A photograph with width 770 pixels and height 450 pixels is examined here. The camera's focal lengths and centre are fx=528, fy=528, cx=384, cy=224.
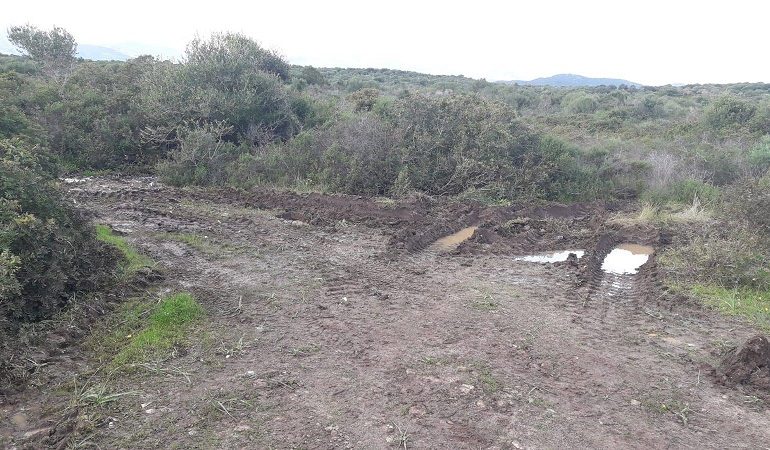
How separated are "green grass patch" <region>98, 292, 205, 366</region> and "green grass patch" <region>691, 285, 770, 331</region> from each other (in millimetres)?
6385

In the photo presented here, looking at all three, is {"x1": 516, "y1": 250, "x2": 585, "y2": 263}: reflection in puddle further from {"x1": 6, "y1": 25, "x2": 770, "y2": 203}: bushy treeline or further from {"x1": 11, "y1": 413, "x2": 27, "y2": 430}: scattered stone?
{"x1": 11, "y1": 413, "x2": 27, "y2": 430}: scattered stone

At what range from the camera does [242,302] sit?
20.9 feet

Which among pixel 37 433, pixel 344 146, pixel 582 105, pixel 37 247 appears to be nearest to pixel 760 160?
pixel 344 146

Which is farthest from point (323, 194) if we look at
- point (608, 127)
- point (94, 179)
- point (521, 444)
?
point (608, 127)

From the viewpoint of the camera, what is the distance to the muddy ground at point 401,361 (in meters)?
4.00

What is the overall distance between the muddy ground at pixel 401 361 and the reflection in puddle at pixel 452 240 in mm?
274

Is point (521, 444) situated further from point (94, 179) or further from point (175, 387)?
point (94, 179)

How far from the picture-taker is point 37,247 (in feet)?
18.1

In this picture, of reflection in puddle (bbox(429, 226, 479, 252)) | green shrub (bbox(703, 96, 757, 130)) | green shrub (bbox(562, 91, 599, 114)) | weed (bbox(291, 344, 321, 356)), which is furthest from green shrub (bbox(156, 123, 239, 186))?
green shrub (bbox(562, 91, 599, 114))

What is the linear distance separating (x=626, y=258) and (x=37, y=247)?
29.3ft

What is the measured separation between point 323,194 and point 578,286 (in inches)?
274

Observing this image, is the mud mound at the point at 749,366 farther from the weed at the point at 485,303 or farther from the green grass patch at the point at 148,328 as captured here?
the green grass patch at the point at 148,328

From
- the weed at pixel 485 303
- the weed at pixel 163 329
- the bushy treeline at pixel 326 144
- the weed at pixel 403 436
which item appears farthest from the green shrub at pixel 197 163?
the weed at pixel 403 436

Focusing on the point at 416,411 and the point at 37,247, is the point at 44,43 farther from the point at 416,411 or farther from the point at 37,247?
the point at 416,411
